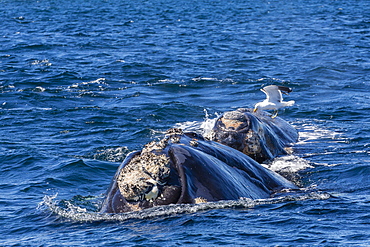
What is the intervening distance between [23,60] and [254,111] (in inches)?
731

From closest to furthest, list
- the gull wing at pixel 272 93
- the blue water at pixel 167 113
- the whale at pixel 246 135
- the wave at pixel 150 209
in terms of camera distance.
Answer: the wave at pixel 150 209 → the blue water at pixel 167 113 → the whale at pixel 246 135 → the gull wing at pixel 272 93

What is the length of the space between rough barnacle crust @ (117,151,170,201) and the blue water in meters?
0.33

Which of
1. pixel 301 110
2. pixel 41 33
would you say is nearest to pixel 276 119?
pixel 301 110

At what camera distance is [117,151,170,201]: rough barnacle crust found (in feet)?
27.0

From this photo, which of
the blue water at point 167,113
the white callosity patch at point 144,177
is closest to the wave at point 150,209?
the blue water at point 167,113

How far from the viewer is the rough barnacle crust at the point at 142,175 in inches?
324

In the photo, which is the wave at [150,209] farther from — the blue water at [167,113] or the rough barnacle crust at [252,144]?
the rough barnacle crust at [252,144]

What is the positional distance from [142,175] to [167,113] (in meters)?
11.4

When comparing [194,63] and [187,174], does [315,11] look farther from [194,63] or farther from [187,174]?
[187,174]

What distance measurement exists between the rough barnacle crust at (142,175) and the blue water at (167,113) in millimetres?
334

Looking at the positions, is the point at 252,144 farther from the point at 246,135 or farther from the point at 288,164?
the point at 288,164

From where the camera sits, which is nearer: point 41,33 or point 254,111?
point 254,111

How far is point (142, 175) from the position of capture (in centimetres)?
827

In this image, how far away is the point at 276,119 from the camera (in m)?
15.8
